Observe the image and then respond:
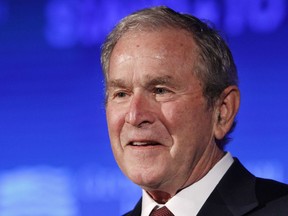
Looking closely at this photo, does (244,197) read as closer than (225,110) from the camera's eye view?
Yes

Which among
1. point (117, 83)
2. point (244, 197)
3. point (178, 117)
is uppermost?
point (117, 83)

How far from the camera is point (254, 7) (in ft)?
8.46

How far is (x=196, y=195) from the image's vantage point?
1.88m

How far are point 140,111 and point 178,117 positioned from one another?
100 millimetres

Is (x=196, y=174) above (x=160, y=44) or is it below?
below

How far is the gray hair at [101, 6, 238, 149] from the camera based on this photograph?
6.26 ft

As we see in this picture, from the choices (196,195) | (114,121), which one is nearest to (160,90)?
(114,121)

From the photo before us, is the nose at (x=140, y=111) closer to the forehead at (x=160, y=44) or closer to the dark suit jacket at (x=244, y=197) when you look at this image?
the forehead at (x=160, y=44)

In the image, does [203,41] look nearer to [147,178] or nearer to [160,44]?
[160,44]

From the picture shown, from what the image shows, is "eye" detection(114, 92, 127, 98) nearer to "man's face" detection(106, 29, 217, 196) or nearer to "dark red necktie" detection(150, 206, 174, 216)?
"man's face" detection(106, 29, 217, 196)

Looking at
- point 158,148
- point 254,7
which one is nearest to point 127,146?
point 158,148

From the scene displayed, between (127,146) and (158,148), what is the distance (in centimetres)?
8

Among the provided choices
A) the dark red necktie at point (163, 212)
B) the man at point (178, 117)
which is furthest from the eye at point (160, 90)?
the dark red necktie at point (163, 212)

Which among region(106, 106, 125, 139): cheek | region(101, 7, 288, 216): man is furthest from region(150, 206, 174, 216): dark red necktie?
region(106, 106, 125, 139): cheek
